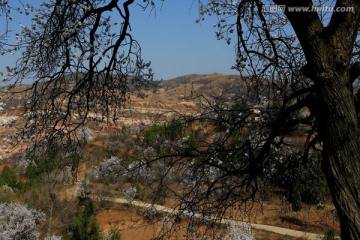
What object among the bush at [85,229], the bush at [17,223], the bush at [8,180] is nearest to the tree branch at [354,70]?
the bush at [85,229]

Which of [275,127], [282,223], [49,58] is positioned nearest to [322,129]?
[275,127]

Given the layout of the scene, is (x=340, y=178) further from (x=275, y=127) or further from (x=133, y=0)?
(x=133, y=0)

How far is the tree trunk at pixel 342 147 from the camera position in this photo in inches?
76.9

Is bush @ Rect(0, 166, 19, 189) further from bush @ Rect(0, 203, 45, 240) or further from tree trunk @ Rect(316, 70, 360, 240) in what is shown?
tree trunk @ Rect(316, 70, 360, 240)

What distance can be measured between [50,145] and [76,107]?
1.84 ft

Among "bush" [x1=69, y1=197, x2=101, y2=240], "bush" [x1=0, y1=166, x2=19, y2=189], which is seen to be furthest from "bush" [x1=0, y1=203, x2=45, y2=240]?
"bush" [x1=0, y1=166, x2=19, y2=189]

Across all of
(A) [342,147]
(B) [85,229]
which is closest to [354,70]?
(A) [342,147]

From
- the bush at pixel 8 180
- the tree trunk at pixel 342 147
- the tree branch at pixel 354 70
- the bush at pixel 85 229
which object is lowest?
the bush at pixel 85 229

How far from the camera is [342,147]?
79.4 inches

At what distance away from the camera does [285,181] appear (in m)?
3.93

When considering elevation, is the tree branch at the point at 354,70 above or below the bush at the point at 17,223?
above

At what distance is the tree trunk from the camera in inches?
76.9

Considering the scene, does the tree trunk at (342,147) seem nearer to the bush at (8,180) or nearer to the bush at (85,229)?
the bush at (85,229)

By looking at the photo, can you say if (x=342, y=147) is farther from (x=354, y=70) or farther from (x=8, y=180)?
(x=8, y=180)
